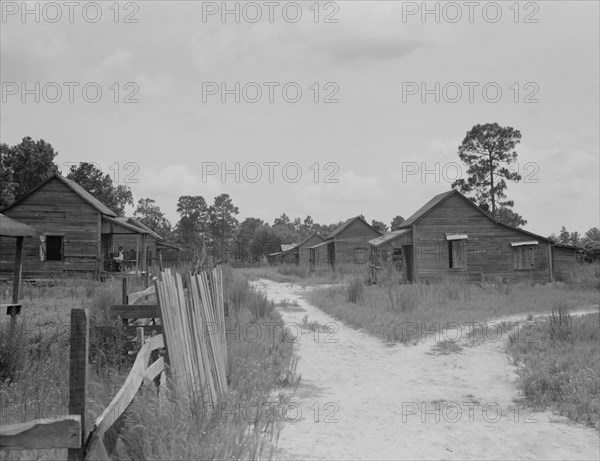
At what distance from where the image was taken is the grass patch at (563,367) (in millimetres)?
6687

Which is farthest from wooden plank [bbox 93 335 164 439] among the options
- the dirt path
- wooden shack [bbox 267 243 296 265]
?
wooden shack [bbox 267 243 296 265]

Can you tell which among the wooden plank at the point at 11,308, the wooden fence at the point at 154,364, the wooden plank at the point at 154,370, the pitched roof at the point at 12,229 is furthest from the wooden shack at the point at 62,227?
the wooden plank at the point at 154,370

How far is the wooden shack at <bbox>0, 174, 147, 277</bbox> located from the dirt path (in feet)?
57.7

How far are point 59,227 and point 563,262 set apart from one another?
25080mm

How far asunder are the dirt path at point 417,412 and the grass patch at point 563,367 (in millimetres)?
245

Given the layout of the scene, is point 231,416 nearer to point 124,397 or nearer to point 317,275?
point 124,397

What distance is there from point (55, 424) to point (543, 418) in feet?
18.9

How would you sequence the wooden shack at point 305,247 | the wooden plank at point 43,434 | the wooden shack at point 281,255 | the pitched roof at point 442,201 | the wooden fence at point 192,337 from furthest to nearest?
the wooden shack at point 281,255 → the wooden shack at point 305,247 → the pitched roof at point 442,201 → the wooden fence at point 192,337 → the wooden plank at point 43,434

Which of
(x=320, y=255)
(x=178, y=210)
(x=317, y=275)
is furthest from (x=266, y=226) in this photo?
(x=317, y=275)

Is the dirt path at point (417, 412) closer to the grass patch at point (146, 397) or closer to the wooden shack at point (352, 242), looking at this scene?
the grass patch at point (146, 397)

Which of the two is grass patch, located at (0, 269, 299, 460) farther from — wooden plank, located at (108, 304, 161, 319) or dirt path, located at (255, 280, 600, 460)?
dirt path, located at (255, 280, 600, 460)

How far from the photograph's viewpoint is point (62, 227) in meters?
25.0

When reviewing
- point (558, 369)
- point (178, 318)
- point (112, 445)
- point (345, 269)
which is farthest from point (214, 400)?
point (345, 269)

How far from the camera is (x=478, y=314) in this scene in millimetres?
13578
